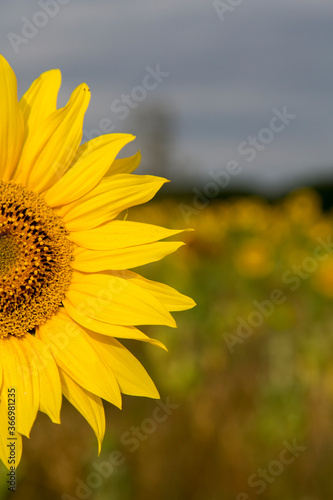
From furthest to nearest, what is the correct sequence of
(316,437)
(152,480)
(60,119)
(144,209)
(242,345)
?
(144,209) < (242,345) < (316,437) < (152,480) < (60,119)

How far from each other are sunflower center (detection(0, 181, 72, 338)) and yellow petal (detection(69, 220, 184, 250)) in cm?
7

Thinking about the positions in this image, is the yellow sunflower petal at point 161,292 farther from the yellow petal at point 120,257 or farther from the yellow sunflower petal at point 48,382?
the yellow sunflower petal at point 48,382

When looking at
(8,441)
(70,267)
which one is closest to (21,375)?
A: (8,441)

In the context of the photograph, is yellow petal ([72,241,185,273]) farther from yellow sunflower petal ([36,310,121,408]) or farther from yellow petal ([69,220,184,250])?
yellow sunflower petal ([36,310,121,408])

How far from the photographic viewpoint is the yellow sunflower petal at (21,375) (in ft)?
4.35

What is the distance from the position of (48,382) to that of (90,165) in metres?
0.48

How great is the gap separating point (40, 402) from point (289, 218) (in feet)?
24.5

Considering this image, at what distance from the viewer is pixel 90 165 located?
A: 1.28 meters

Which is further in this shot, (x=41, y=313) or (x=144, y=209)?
(x=144, y=209)

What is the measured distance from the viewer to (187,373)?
4.66 meters

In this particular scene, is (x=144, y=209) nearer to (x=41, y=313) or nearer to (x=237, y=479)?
(x=237, y=479)

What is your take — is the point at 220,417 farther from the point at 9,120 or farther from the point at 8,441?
the point at 9,120

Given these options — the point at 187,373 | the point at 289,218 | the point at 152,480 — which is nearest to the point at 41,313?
the point at 152,480

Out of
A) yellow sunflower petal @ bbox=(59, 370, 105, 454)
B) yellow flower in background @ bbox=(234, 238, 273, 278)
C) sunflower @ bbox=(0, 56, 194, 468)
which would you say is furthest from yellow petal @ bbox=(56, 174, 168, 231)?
yellow flower in background @ bbox=(234, 238, 273, 278)
